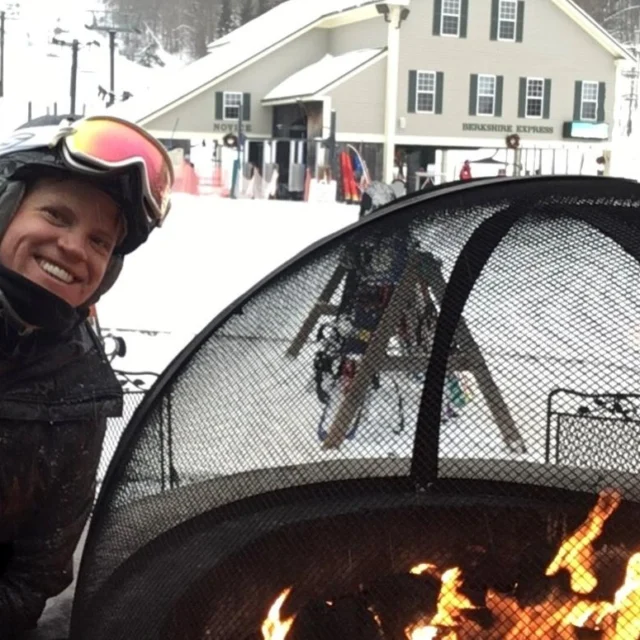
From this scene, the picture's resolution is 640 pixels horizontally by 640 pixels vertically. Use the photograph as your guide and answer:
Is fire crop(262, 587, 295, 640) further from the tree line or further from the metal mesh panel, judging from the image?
the tree line

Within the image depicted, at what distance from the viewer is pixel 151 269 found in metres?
11.2

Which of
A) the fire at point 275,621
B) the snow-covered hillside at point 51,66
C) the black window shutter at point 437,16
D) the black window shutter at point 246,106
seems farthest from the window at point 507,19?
the fire at point 275,621

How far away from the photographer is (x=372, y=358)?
1.98 metres

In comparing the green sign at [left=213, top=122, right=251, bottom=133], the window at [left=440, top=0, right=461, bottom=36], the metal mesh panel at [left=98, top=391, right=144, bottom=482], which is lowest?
the metal mesh panel at [left=98, top=391, right=144, bottom=482]

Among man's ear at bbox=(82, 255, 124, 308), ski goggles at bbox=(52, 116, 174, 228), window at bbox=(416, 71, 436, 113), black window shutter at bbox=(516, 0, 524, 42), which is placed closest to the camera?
ski goggles at bbox=(52, 116, 174, 228)

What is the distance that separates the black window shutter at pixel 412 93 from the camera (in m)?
25.0

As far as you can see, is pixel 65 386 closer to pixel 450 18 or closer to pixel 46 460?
pixel 46 460

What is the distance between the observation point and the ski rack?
1.94 meters

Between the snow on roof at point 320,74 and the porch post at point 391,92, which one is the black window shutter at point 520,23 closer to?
the porch post at point 391,92

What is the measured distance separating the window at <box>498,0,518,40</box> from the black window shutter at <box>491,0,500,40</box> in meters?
0.09

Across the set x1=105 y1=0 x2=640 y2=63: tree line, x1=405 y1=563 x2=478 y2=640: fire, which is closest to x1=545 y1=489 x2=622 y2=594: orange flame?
x1=405 y1=563 x2=478 y2=640: fire

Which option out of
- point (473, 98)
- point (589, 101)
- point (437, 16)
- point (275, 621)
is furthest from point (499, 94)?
point (275, 621)

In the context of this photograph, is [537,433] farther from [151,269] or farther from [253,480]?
[151,269]

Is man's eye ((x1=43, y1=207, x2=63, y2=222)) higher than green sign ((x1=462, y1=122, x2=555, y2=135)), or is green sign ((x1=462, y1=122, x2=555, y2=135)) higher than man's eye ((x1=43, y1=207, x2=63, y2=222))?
green sign ((x1=462, y1=122, x2=555, y2=135))
